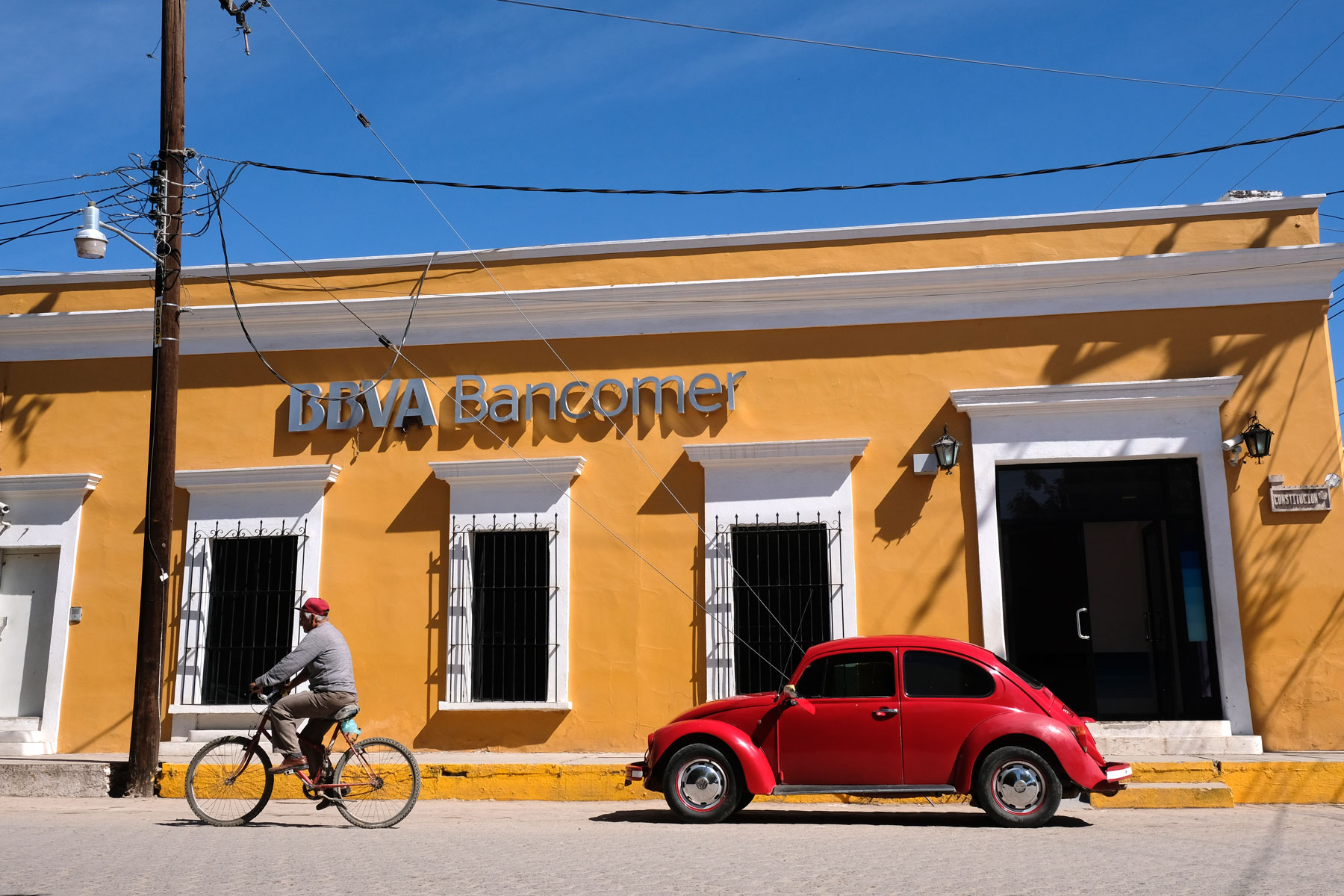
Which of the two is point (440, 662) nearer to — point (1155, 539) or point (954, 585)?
point (954, 585)

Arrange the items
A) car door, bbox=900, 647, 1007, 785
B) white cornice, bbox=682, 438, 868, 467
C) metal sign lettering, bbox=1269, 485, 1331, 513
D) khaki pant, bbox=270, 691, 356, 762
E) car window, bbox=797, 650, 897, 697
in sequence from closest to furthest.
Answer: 1. car door, bbox=900, 647, 1007, 785
2. khaki pant, bbox=270, 691, 356, 762
3. car window, bbox=797, 650, 897, 697
4. metal sign lettering, bbox=1269, 485, 1331, 513
5. white cornice, bbox=682, 438, 868, 467

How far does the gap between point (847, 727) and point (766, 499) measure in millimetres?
4115

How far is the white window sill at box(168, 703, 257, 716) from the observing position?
1250 cm

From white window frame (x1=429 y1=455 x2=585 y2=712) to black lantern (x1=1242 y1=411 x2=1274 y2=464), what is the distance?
6.73 metres

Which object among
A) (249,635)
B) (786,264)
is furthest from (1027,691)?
(249,635)

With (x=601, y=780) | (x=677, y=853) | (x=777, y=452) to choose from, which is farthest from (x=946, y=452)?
(x=677, y=853)

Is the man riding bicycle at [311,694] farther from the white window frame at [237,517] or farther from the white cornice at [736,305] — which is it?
A: the white cornice at [736,305]

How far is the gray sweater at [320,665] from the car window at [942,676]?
4.06m

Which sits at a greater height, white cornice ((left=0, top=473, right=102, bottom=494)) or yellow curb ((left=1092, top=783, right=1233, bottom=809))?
white cornice ((left=0, top=473, right=102, bottom=494))

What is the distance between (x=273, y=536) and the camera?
12953 millimetres

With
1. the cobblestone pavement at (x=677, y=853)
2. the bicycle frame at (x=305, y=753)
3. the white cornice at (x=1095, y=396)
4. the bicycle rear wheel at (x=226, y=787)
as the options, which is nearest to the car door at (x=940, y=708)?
the cobblestone pavement at (x=677, y=853)

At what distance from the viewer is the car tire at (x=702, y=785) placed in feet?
27.6

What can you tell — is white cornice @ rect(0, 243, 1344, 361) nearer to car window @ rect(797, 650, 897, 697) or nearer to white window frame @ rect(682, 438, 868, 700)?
white window frame @ rect(682, 438, 868, 700)

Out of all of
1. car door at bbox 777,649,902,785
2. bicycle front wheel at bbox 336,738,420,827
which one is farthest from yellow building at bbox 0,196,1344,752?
bicycle front wheel at bbox 336,738,420,827
